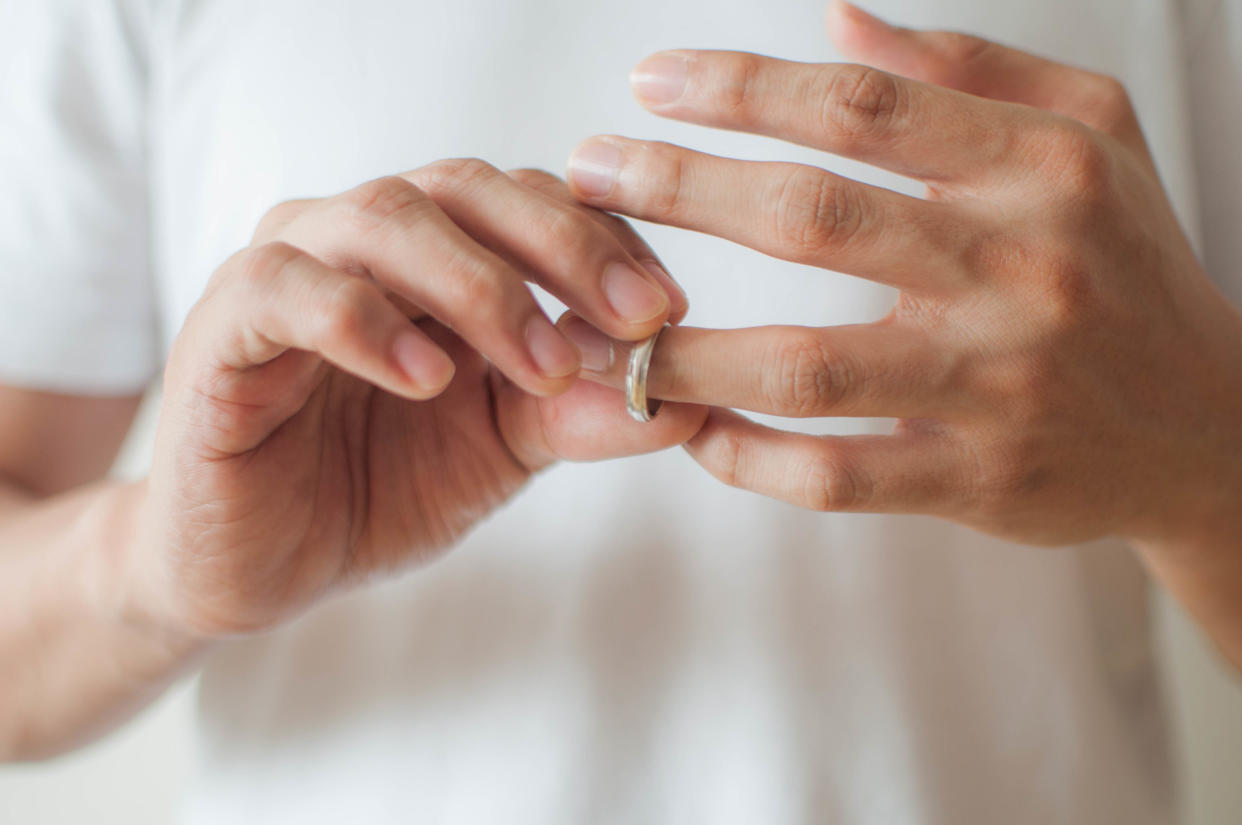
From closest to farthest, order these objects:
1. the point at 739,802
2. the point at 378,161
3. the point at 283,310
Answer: the point at 283,310 → the point at 739,802 → the point at 378,161

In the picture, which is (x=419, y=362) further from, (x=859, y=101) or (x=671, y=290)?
(x=859, y=101)

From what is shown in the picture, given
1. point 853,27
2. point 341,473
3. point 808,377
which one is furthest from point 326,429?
point 853,27

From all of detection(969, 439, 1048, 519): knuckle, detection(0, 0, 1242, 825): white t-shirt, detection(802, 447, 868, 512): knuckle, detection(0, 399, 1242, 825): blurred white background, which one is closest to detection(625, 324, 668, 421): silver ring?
detection(802, 447, 868, 512): knuckle

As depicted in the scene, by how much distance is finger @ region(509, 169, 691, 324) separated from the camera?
0.57 meters

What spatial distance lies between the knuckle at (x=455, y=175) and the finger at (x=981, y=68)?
0.89 feet

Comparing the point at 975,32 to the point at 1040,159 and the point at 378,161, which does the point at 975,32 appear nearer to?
the point at 1040,159

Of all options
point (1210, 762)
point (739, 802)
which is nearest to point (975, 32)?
point (739, 802)

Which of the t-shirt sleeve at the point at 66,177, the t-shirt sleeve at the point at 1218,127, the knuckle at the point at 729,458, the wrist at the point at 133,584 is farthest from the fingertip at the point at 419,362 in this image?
the t-shirt sleeve at the point at 1218,127

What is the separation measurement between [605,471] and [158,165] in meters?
0.65

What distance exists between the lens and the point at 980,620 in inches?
33.6

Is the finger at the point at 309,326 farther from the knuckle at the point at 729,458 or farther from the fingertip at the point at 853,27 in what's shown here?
the fingertip at the point at 853,27

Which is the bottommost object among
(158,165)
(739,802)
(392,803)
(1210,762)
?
(1210,762)

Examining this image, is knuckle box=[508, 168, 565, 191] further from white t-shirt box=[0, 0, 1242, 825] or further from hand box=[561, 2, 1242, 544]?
white t-shirt box=[0, 0, 1242, 825]

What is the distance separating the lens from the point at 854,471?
540 millimetres
